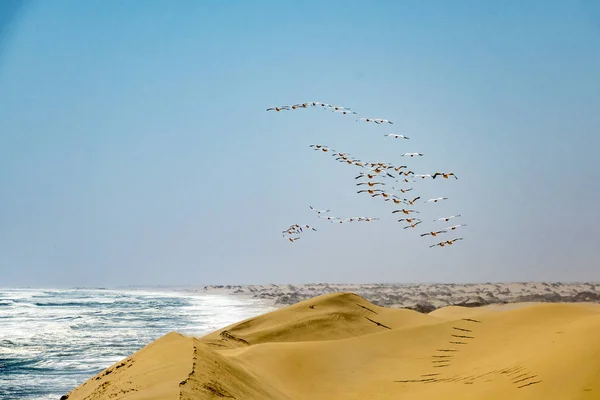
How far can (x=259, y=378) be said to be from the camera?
976 centimetres

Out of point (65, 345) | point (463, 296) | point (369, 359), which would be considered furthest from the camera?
point (463, 296)

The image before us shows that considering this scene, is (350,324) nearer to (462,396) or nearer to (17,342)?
(462,396)

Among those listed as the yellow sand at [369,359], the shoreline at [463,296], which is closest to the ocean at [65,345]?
the yellow sand at [369,359]

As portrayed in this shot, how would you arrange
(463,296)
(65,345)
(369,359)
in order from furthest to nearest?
(463,296) < (65,345) < (369,359)

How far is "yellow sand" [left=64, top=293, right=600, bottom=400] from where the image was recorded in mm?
8102

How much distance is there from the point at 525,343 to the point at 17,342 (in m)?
15.6

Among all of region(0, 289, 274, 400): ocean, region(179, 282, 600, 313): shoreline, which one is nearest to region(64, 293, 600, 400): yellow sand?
region(0, 289, 274, 400): ocean

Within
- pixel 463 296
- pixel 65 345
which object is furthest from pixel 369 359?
pixel 463 296

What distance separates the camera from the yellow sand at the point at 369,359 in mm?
8102

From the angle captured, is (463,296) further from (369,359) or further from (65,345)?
(369,359)

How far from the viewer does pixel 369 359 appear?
12.9 metres

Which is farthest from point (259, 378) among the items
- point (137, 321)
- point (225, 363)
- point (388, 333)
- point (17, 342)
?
point (137, 321)

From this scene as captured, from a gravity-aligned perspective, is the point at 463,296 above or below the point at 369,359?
below

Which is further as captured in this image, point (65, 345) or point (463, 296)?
point (463, 296)
